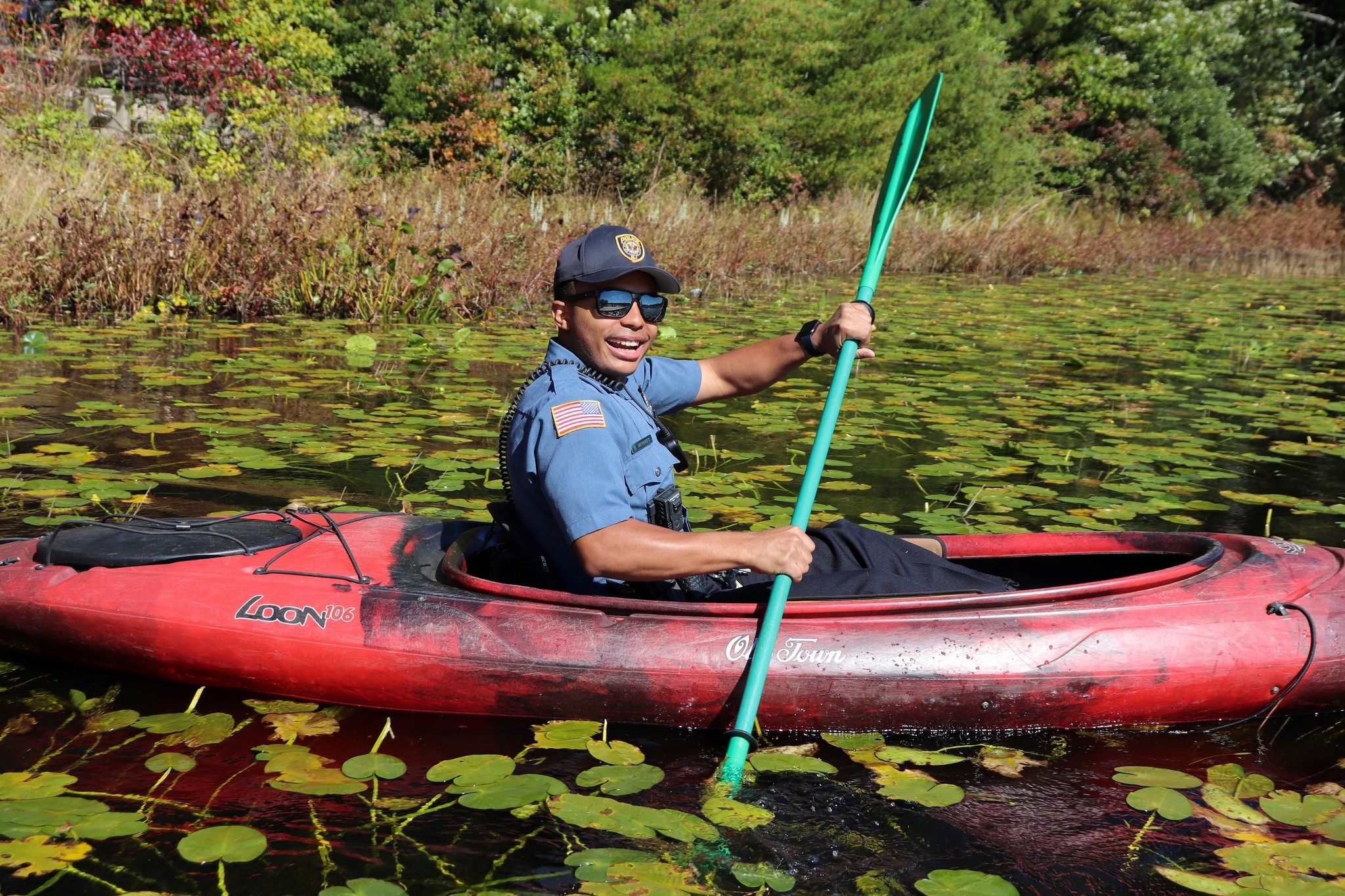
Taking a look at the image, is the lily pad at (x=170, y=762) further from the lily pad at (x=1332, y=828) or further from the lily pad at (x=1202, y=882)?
the lily pad at (x=1332, y=828)

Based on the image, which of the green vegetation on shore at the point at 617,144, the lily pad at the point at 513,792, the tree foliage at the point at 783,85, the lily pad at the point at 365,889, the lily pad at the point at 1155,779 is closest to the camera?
the lily pad at the point at 365,889

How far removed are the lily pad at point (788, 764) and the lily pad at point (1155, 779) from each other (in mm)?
606

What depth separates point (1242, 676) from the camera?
8.54 ft

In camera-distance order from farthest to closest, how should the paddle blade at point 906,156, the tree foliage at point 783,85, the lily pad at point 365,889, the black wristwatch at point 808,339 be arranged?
1. the tree foliage at point 783,85
2. the paddle blade at point 906,156
3. the black wristwatch at point 808,339
4. the lily pad at point 365,889

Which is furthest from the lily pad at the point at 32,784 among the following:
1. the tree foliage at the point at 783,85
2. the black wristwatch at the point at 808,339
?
the tree foliage at the point at 783,85

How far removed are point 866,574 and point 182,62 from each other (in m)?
10.9

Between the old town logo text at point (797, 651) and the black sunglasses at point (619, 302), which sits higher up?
the black sunglasses at point (619, 302)

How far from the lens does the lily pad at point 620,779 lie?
87.3 inches

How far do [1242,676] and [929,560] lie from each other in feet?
2.43

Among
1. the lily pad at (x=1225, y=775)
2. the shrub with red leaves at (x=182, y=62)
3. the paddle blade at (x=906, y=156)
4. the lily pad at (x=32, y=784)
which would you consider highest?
the shrub with red leaves at (x=182, y=62)

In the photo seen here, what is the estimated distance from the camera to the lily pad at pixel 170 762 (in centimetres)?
226

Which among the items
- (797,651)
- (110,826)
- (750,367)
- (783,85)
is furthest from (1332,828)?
(783,85)

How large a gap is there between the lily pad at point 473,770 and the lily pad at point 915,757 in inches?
31.6

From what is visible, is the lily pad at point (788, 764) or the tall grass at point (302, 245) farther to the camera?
the tall grass at point (302, 245)
